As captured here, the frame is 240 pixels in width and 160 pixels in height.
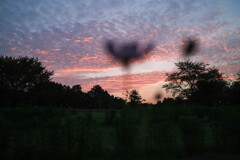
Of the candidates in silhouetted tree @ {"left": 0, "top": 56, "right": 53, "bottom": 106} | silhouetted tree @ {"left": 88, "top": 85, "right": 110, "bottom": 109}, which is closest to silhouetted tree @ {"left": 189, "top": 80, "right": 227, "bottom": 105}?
silhouetted tree @ {"left": 0, "top": 56, "right": 53, "bottom": 106}

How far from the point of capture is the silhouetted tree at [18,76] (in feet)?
82.3

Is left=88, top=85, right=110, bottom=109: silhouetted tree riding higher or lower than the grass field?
higher

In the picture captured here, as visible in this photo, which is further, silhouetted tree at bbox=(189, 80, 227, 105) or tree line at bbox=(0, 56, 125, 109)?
silhouetted tree at bbox=(189, 80, 227, 105)

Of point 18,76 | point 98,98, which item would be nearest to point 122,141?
point 18,76

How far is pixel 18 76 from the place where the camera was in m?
25.7

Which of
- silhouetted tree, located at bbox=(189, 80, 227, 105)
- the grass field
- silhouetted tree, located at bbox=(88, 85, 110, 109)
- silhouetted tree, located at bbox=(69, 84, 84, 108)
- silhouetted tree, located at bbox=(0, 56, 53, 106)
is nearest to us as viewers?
the grass field

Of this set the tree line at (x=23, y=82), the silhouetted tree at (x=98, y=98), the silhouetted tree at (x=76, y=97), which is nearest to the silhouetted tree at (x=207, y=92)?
the tree line at (x=23, y=82)

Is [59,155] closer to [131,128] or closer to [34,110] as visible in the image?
[131,128]

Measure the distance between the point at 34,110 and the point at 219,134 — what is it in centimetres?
851

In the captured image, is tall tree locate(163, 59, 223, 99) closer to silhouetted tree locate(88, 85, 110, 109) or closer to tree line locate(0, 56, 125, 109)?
Answer: tree line locate(0, 56, 125, 109)

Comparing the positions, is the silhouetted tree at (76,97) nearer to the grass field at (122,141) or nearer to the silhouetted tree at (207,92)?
the silhouetted tree at (207,92)

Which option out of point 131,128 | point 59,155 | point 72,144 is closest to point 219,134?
point 131,128

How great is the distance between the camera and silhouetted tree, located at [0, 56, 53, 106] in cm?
2508

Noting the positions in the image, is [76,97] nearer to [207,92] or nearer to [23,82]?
[23,82]
